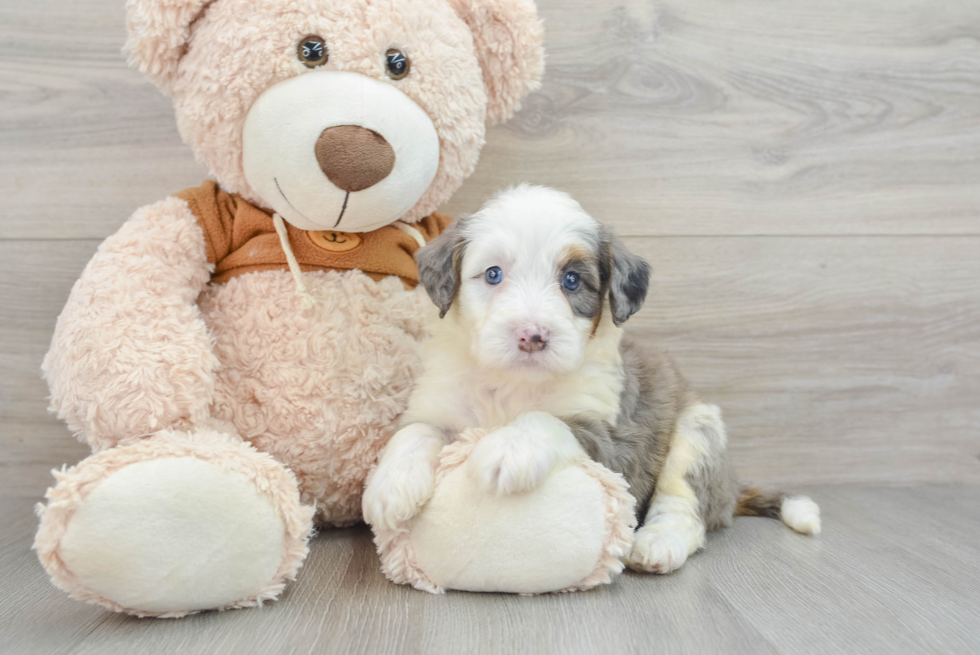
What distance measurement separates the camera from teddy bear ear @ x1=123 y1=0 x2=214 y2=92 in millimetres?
1745

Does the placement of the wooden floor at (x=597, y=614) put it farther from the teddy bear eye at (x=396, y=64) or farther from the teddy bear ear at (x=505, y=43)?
the teddy bear ear at (x=505, y=43)

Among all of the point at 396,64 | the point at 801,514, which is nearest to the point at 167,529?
the point at 396,64

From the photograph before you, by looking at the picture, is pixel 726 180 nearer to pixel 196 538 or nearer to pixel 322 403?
pixel 322 403

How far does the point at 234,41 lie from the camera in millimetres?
1708

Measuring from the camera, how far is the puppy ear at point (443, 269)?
1.76 m

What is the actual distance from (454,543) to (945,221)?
7.25ft

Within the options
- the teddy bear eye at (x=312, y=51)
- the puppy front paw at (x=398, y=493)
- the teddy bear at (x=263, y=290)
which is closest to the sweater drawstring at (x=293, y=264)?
the teddy bear at (x=263, y=290)

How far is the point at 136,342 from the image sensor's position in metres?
1.66

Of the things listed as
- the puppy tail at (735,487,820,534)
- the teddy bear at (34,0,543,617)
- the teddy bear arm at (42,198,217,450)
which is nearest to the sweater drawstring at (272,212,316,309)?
the teddy bear at (34,0,543,617)

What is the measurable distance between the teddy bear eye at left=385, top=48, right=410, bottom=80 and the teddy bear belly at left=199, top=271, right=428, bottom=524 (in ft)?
1.68

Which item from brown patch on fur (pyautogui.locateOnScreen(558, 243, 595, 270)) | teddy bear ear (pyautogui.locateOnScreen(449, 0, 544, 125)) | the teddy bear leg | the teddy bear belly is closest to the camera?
the teddy bear leg

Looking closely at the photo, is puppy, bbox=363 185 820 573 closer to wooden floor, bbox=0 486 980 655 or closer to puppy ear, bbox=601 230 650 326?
puppy ear, bbox=601 230 650 326

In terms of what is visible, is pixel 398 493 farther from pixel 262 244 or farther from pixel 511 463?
pixel 262 244

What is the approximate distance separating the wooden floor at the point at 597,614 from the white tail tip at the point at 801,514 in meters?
0.14
